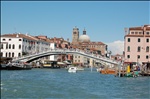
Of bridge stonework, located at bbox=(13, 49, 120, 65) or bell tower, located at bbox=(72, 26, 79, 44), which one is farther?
bell tower, located at bbox=(72, 26, 79, 44)

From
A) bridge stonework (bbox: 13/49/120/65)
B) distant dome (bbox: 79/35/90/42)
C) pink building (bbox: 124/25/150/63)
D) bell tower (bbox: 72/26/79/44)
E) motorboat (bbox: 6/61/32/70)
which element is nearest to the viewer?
pink building (bbox: 124/25/150/63)

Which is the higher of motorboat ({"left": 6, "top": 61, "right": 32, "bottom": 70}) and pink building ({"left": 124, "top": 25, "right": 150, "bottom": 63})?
pink building ({"left": 124, "top": 25, "right": 150, "bottom": 63})

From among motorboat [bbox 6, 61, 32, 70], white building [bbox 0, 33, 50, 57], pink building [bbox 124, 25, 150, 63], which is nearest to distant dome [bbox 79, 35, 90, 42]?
white building [bbox 0, 33, 50, 57]

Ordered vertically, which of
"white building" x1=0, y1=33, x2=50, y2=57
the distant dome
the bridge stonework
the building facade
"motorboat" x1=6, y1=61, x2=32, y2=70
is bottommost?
"motorboat" x1=6, y1=61, x2=32, y2=70

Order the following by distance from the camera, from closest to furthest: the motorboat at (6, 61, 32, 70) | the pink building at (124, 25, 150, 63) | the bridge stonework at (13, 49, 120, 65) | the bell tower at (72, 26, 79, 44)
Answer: the pink building at (124, 25, 150, 63) < the motorboat at (6, 61, 32, 70) < the bridge stonework at (13, 49, 120, 65) < the bell tower at (72, 26, 79, 44)

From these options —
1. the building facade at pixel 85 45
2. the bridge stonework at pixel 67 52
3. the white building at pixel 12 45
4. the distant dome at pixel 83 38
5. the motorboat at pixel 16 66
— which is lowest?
the motorboat at pixel 16 66

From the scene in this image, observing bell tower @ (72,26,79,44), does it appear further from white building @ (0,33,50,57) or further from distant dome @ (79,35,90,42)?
white building @ (0,33,50,57)

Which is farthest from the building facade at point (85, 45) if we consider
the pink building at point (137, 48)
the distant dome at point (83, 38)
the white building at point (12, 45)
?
the pink building at point (137, 48)

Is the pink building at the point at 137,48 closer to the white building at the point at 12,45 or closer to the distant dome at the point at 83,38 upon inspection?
A: the white building at the point at 12,45

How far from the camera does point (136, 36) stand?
28578mm

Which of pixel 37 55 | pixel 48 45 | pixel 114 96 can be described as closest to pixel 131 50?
pixel 37 55

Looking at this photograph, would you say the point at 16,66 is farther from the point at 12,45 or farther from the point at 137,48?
the point at 137,48

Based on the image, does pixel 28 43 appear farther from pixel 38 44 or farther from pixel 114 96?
pixel 114 96

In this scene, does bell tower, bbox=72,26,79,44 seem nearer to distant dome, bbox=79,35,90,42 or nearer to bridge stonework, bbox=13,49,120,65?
distant dome, bbox=79,35,90,42
